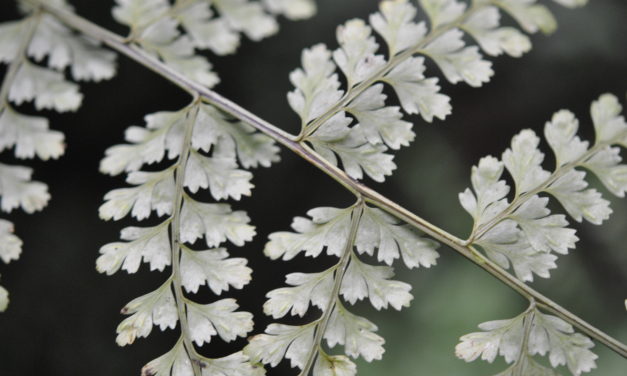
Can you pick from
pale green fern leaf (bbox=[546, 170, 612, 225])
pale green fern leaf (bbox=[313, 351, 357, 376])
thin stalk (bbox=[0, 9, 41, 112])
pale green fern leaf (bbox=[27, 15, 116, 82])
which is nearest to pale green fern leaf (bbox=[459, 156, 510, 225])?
pale green fern leaf (bbox=[546, 170, 612, 225])

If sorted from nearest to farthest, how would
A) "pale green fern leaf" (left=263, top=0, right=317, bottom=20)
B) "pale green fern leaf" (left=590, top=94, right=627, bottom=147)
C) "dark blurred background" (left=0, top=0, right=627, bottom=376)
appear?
"pale green fern leaf" (left=590, top=94, right=627, bottom=147)
"pale green fern leaf" (left=263, top=0, right=317, bottom=20)
"dark blurred background" (left=0, top=0, right=627, bottom=376)

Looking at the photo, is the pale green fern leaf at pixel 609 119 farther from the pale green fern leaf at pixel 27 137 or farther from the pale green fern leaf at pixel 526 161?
the pale green fern leaf at pixel 27 137

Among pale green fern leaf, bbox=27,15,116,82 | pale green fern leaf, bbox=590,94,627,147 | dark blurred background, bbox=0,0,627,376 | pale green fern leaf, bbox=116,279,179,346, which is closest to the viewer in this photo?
pale green fern leaf, bbox=590,94,627,147

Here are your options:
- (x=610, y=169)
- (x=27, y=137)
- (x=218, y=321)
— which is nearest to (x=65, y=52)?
(x=27, y=137)

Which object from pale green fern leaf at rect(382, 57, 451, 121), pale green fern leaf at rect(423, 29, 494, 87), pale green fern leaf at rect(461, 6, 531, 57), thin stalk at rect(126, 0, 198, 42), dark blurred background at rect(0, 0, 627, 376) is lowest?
dark blurred background at rect(0, 0, 627, 376)

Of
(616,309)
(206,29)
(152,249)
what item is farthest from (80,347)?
(616,309)

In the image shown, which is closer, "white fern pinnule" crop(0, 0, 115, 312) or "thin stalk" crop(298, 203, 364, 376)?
"thin stalk" crop(298, 203, 364, 376)

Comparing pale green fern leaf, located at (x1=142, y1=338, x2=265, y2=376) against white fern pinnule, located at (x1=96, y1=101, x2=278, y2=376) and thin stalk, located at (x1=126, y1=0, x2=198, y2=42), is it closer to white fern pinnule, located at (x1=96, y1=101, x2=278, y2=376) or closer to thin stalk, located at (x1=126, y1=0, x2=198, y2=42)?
white fern pinnule, located at (x1=96, y1=101, x2=278, y2=376)
